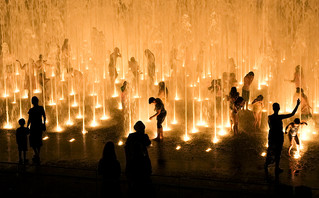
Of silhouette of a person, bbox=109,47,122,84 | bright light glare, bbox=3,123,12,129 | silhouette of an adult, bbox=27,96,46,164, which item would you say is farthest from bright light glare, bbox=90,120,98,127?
silhouette of a person, bbox=109,47,122,84

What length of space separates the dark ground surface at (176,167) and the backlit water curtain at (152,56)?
77cm

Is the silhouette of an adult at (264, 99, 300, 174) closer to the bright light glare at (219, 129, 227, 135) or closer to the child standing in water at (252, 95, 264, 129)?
the bright light glare at (219, 129, 227, 135)

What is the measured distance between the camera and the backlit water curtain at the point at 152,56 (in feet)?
47.0

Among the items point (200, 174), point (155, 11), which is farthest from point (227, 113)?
point (155, 11)

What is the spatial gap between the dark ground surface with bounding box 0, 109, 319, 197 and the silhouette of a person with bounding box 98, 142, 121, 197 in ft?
1.23

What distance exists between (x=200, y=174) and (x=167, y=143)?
2.42 meters

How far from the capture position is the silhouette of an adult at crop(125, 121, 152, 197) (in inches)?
294

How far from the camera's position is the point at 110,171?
732cm

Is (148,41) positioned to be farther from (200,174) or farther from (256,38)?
(200,174)

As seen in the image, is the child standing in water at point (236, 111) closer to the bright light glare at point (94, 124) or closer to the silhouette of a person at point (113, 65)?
the bright light glare at point (94, 124)

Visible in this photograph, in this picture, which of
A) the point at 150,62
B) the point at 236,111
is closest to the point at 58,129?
the point at 150,62

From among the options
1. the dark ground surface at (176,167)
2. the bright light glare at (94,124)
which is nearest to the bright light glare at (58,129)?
the dark ground surface at (176,167)

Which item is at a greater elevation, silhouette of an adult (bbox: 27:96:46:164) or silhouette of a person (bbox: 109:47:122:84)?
silhouette of a person (bbox: 109:47:122:84)

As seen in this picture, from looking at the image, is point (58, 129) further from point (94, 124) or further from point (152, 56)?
point (152, 56)
